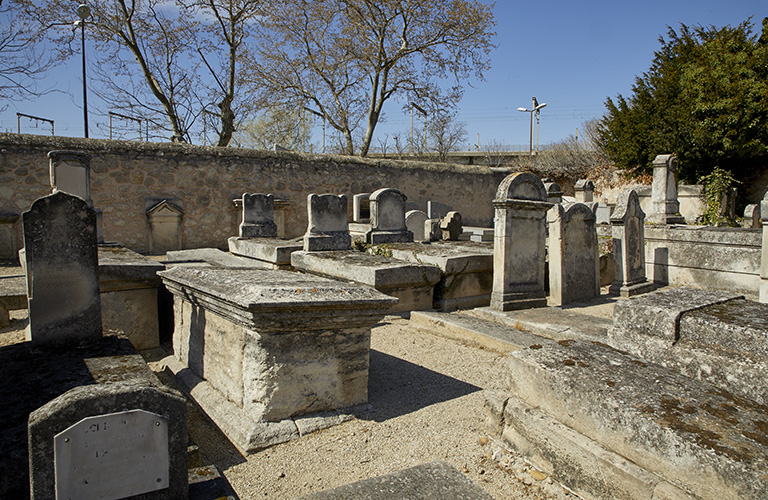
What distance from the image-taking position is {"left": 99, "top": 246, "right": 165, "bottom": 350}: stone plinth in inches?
171

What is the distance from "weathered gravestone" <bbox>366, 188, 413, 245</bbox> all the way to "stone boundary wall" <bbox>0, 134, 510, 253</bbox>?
5.32 metres

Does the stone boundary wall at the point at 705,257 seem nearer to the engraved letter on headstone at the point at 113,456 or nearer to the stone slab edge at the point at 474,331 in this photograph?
the stone slab edge at the point at 474,331

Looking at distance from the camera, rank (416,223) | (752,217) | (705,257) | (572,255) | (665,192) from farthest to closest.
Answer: (752,217) < (416,223) < (665,192) < (705,257) < (572,255)

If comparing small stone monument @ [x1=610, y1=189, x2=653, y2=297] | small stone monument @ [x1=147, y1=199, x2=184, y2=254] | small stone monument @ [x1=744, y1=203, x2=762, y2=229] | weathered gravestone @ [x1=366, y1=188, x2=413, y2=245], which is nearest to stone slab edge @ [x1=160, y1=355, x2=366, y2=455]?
weathered gravestone @ [x1=366, y1=188, x2=413, y2=245]

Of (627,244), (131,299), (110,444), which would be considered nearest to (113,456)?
(110,444)

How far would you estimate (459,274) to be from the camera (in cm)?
634

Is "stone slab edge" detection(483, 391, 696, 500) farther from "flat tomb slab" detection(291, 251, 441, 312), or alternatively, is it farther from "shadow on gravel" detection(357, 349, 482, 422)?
"flat tomb slab" detection(291, 251, 441, 312)

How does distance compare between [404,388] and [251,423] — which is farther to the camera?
[404,388]

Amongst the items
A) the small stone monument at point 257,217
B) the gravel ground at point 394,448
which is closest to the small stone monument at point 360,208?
the small stone monument at point 257,217

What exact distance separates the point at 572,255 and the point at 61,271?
6159mm

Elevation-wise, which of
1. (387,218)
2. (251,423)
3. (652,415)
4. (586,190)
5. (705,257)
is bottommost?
(251,423)

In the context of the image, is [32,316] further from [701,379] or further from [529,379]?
[701,379]

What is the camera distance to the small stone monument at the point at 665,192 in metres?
9.87

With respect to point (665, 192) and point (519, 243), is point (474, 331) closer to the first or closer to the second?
point (519, 243)
